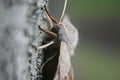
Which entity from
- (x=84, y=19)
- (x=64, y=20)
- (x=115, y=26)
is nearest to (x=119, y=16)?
(x=115, y=26)

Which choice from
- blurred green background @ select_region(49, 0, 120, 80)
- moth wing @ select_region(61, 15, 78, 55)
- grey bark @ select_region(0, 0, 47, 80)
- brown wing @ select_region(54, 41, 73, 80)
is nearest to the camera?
grey bark @ select_region(0, 0, 47, 80)

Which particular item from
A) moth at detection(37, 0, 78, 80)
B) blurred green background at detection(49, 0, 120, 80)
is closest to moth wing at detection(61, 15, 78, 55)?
moth at detection(37, 0, 78, 80)

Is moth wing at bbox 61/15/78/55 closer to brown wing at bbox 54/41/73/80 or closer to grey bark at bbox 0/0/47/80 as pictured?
brown wing at bbox 54/41/73/80

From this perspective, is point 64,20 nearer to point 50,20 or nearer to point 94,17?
point 50,20

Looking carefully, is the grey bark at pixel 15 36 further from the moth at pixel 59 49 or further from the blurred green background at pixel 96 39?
the blurred green background at pixel 96 39

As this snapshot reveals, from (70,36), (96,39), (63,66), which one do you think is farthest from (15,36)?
(96,39)

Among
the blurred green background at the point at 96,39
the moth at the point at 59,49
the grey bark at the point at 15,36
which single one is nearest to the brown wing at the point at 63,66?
the moth at the point at 59,49
